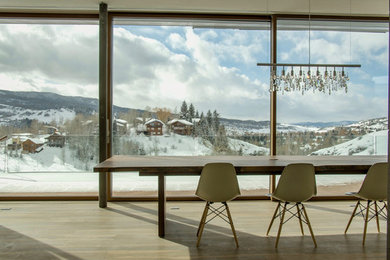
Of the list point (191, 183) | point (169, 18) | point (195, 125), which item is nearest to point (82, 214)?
point (191, 183)

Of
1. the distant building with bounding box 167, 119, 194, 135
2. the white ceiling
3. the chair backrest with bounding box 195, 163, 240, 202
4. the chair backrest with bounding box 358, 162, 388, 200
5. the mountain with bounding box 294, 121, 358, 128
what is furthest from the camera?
the mountain with bounding box 294, 121, 358, 128

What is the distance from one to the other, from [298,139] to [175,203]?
234 cm

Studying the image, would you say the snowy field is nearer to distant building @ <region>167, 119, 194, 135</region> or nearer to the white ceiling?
distant building @ <region>167, 119, 194, 135</region>

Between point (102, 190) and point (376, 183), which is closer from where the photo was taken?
point (376, 183)

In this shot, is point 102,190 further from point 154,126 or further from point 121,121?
point 154,126

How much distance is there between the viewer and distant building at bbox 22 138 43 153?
5.03 m

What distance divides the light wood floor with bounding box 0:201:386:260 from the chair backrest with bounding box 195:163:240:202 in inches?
20.3

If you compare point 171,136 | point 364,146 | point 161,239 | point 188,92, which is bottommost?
point 161,239

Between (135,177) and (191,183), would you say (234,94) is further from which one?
(135,177)

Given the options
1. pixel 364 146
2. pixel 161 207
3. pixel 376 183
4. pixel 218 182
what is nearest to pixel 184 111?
pixel 161 207

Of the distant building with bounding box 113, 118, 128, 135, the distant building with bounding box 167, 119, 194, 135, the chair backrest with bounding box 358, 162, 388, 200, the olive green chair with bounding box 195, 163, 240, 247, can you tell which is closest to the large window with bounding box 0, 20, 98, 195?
the distant building with bounding box 113, 118, 128, 135

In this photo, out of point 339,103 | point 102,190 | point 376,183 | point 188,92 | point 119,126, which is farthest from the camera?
point 339,103

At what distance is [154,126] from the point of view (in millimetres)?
5078

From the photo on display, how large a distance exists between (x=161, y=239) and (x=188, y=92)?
259 cm
